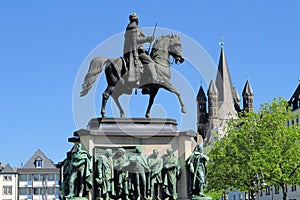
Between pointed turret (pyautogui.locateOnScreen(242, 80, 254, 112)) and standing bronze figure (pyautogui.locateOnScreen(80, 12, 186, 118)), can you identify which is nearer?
standing bronze figure (pyautogui.locateOnScreen(80, 12, 186, 118))

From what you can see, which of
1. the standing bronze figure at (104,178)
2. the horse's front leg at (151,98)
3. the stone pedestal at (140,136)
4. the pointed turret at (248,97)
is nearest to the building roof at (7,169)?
the pointed turret at (248,97)

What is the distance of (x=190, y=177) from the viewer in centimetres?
2420

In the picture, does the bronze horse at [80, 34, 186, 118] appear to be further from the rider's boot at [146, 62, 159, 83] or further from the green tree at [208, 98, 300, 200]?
the green tree at [208, 98, 300, 200]

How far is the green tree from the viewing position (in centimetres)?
5459

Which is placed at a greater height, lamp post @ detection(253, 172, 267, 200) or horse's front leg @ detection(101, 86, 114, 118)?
horse's front leg @ detection(101, 86, 114, 118)

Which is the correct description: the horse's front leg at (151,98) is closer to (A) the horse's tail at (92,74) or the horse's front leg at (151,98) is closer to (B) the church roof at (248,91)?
(A) the horse's tail at (92,74)

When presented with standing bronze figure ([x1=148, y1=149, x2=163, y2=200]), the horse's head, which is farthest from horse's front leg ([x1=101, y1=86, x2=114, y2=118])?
the horse's head

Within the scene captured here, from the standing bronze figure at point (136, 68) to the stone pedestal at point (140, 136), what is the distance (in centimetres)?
70

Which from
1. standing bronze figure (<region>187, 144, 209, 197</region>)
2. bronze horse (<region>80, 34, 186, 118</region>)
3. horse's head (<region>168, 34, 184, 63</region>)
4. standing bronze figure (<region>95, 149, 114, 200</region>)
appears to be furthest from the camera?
horse's head (<region>168, 34, 184, 63</region>)

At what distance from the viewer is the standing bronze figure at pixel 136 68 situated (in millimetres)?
24844

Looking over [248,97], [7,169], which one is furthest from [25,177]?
[248,97]

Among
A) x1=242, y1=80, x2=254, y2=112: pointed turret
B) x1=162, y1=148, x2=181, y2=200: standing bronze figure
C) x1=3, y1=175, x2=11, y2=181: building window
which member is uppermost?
x1=242, y1=80, x2=254, y2=112: pointed turret

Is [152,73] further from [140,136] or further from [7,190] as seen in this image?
[7,190]

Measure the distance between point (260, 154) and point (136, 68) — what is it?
3240cm
